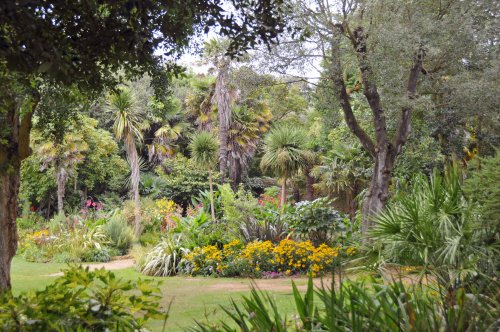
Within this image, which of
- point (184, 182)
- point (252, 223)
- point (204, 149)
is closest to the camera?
point (252, 223)

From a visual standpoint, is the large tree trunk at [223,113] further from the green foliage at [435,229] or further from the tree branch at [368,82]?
the green foliage at [435,229]

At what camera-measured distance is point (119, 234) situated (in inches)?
814

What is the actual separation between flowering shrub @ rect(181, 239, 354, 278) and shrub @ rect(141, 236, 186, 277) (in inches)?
22.7

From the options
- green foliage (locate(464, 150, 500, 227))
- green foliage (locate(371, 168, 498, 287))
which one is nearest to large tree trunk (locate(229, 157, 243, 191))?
green foliage (locate(371, 168, 498, 287))

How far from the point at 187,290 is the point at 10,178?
5.41 m

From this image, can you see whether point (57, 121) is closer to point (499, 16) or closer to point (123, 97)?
point (499, 16)

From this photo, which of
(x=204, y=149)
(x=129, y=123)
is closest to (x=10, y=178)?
(x=204, y=149)

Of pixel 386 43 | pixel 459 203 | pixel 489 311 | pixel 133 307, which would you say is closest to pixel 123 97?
pixel 386 43

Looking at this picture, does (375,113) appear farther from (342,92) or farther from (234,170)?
(234,170)

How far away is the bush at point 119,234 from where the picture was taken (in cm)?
2045

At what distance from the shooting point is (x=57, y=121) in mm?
7926

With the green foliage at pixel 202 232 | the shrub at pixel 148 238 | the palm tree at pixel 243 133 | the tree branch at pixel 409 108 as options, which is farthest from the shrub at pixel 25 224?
the tree branch at pixel 409 108

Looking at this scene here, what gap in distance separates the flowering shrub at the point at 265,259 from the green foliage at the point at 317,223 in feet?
3.33

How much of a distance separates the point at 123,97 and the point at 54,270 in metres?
7.33
